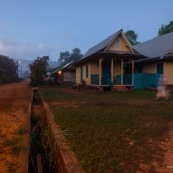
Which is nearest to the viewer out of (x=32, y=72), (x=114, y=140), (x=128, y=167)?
(x=128, y=167)

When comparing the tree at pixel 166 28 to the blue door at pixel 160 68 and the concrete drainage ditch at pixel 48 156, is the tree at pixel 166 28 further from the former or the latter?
the concrete drainage ditch at pixel 48 156

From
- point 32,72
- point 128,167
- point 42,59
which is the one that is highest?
point 42,59

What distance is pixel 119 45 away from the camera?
1858 centimetres

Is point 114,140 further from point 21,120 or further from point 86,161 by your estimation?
point 21,120

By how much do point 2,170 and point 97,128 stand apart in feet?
9.01

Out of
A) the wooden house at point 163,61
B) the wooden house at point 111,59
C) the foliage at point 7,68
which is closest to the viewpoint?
the wooden house at point 111,59

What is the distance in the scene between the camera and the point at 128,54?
17328mm

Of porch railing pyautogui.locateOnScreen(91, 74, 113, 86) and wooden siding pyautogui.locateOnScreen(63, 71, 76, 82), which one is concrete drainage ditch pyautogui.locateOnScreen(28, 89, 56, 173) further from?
wooden siding pyautogui.locateOnScreen(63, 71, 76, 82)

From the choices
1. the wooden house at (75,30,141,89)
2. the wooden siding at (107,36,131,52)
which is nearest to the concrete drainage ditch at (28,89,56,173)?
the wooden house at (75,30,141,89)

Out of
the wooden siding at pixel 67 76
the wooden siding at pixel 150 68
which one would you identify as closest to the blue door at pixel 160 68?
the wooden siding at pixel 150 68

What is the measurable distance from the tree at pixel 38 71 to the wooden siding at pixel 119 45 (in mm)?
13564

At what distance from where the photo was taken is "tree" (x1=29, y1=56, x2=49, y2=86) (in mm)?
29122

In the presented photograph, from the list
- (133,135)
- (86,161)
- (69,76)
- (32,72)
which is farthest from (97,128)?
(69,76)

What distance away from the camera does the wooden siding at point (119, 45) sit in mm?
18391
